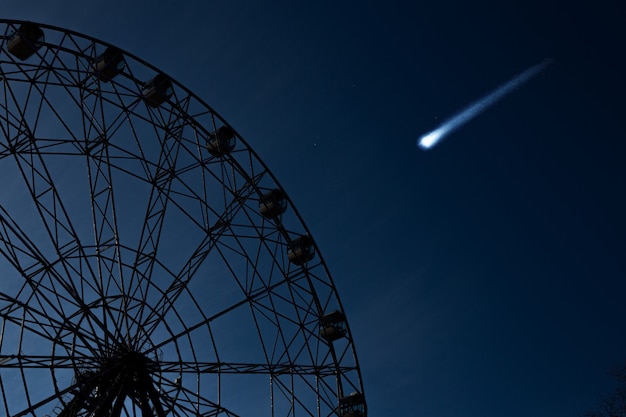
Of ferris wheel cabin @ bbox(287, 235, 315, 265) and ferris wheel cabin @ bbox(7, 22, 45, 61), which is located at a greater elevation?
ferris wheel cabin @ bbox(7, 22, 45, 61)

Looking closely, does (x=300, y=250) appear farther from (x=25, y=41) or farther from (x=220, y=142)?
(x=25, y=41)

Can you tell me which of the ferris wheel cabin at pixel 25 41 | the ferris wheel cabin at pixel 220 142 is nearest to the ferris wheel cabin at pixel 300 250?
the ferris wheel cabin at pixel 220 142

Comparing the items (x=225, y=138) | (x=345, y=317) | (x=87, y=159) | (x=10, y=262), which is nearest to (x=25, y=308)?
(x=10, y=262)

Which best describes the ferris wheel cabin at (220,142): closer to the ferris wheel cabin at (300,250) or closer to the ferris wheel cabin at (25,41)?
the ferris wheel cabin at (300,250)

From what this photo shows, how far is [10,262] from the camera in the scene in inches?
1073

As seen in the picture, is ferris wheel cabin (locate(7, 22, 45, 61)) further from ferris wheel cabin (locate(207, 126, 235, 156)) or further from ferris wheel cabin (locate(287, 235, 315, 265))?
ferris wheel cabin (locate(287, 235, 315, 265))

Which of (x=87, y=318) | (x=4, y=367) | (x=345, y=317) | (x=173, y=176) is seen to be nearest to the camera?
(x=4, y=367)

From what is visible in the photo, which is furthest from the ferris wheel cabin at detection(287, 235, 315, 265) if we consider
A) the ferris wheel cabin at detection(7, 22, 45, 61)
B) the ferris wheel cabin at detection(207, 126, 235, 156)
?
the ferris wheel cabin at detection(7, 22, 45, 61)

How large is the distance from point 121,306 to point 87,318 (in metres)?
2.78

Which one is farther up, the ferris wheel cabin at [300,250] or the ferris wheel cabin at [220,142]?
the ferris wheel cabin at [220,142]

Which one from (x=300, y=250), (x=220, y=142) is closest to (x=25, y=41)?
(x=220, y=142)

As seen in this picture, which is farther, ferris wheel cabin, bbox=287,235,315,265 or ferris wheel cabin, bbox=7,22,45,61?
ferris wheel cabin, bbox=287,235,315,265

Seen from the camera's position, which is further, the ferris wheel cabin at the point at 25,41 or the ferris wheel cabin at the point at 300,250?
the ferris wheel cabin at the point at 300,250

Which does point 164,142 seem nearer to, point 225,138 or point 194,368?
point 225,138
